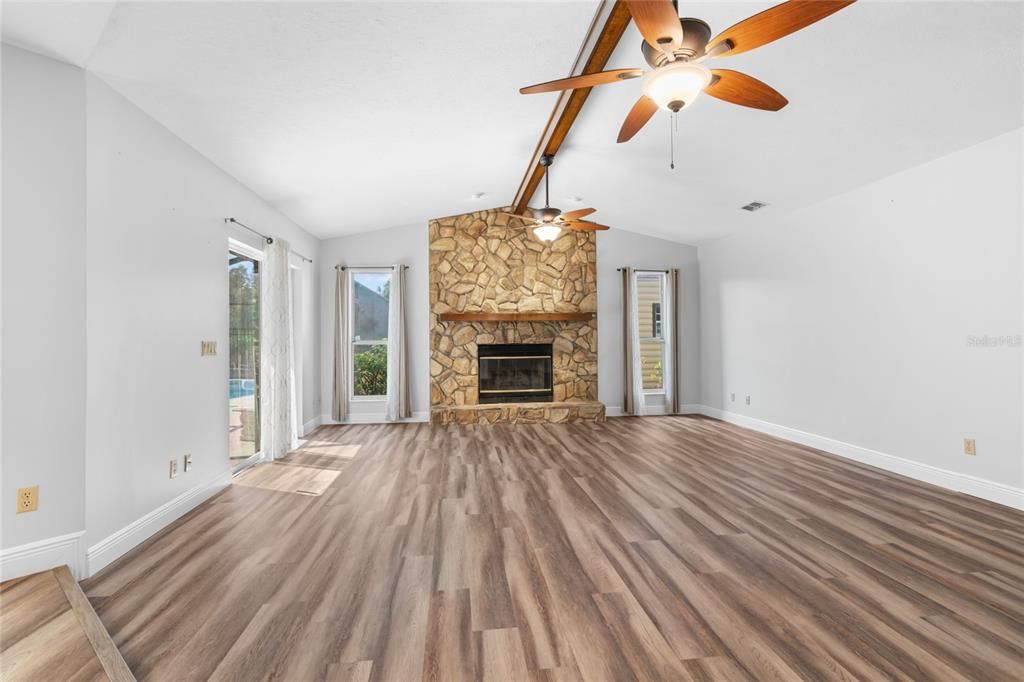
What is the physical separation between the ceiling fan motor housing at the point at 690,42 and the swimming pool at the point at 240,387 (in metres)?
3.87

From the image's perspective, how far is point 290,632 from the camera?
1845 mm

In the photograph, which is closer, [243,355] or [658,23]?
[658,23]

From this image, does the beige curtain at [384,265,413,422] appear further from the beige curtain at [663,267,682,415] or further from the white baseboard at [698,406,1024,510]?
the white baseboard at [698,406,1024,510]

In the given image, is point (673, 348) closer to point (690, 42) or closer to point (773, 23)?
point (690, 42)

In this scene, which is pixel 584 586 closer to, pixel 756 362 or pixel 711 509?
pixel 711 509

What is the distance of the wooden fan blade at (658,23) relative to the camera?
1664 mm

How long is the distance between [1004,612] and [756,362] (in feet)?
13.5

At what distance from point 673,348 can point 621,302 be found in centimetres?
107

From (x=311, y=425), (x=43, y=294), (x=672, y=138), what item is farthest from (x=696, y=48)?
(x=311, y=425)

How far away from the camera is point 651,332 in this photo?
23.8ft

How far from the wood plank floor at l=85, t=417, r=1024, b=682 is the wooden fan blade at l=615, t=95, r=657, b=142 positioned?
95.0 inches

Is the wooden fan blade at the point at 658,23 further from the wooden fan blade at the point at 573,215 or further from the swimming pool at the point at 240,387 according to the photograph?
the swimming pool at the point at 240,387

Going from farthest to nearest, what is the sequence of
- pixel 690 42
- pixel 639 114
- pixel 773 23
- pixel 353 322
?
pixel 353 322 < pixel 639 114 < pixel 690 42 < pixel 773 23

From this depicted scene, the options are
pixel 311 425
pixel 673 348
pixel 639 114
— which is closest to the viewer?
pixel 639 114
